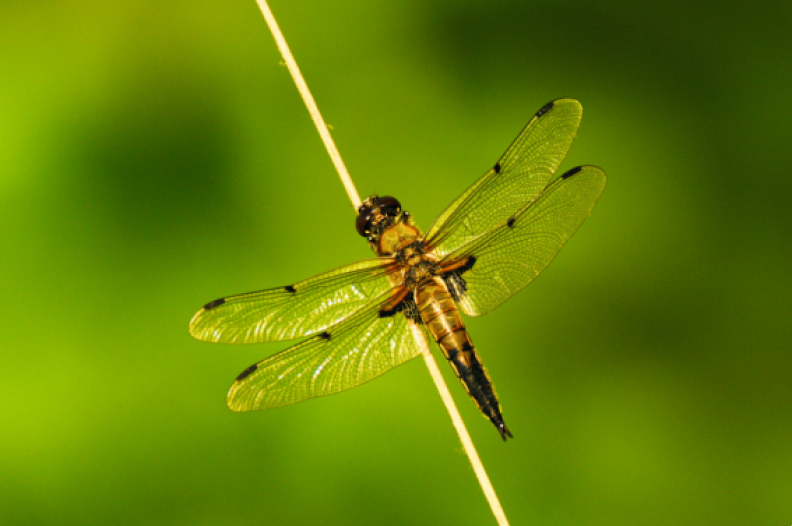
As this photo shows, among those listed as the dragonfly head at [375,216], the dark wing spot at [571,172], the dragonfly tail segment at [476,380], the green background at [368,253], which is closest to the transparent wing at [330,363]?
the dragonfly tail segment at [476,380]

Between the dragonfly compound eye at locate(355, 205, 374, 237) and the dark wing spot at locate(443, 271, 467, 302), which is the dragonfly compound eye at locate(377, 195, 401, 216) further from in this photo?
the dark wing spot at locate(443, 271, 467, 302)

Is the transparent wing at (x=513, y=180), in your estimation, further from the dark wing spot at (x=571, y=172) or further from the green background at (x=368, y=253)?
the green background at (x=368, y=253)

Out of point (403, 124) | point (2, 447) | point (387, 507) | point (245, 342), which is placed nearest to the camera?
point (245, 342)

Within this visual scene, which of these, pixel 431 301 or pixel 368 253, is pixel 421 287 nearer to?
pixel 431 301

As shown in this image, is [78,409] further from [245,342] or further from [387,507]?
[387,507]

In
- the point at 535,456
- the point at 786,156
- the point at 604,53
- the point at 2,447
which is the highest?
the point at 604,53

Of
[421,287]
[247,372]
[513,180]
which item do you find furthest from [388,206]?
[247,372]

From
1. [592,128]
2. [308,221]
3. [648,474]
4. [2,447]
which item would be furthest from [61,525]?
[592,128]
